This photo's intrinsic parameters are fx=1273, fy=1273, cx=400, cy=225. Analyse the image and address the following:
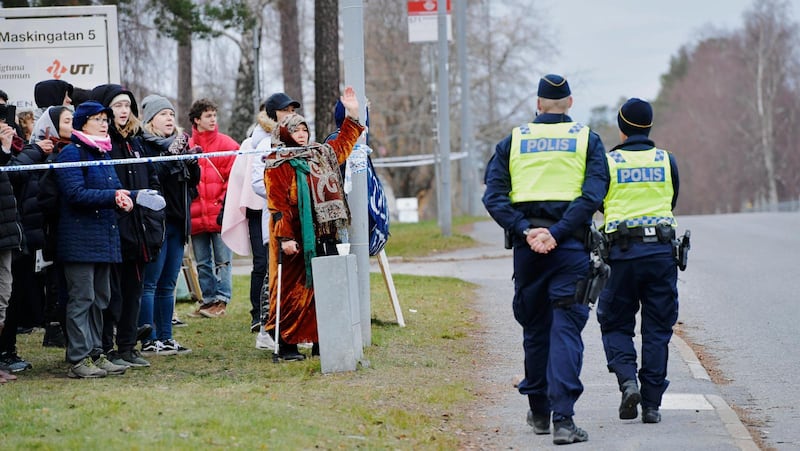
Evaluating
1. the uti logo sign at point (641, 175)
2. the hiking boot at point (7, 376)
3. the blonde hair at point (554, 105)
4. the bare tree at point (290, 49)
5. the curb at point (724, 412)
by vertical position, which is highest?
the bare tree at point (290, 49)

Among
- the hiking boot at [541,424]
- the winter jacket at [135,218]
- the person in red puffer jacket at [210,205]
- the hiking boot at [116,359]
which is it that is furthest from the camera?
the person in red puffer jacket at [210,205]

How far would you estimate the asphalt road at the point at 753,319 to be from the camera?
28.1 feet

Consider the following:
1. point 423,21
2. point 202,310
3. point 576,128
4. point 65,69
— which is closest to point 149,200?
point 576,128

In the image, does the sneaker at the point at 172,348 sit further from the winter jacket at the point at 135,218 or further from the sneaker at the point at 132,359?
the winter jacket at the point at 135,218

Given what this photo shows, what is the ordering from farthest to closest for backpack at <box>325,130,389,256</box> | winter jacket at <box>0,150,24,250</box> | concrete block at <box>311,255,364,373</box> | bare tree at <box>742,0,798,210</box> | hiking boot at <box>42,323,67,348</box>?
bare tree at <box>742,0,798,210</box>
hiking boot at <box>42,323,67,348</box>
backpack at <box>325,130,389,256</box>
concrete block at <box>311,255,364,373</box>
winter jacket at <box>0,150,24,250</box>

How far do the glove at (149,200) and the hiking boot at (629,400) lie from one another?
11.3 feet

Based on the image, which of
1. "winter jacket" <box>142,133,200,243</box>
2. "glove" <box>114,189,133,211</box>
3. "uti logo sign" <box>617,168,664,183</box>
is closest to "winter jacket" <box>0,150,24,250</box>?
"glove" <box>114,189,133,211</box>

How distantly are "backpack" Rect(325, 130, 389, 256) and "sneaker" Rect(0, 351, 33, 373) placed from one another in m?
2.97

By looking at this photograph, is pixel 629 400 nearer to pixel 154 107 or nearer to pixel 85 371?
pixel 85 371

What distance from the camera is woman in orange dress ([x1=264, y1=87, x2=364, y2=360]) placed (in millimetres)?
9352

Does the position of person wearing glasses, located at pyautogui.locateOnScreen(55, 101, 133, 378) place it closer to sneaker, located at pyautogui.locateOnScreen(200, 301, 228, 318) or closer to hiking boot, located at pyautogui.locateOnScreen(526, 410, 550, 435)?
hiking boot, located at pyautogui.locateOnScreen(526, 410, 550, 435)

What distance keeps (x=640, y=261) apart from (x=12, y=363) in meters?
4.62

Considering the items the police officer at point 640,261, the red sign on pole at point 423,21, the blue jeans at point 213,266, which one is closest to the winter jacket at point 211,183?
the blue jeans at point 213,266

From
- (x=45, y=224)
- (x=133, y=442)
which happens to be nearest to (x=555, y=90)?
(x=133, y=442)
